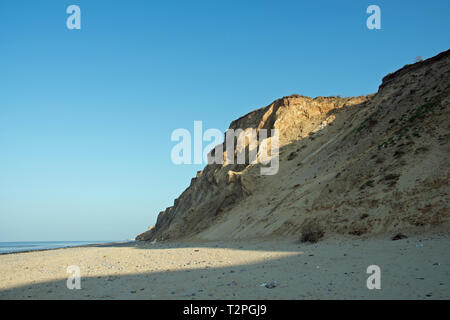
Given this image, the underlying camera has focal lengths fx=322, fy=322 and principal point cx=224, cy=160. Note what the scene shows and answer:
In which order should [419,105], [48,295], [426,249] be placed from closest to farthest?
1. [48,295]
2. [426,249]
3. [419,105]

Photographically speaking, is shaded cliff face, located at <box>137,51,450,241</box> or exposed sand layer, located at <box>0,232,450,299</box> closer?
exposed sand layer, located at <box>0,232,450,299</box>

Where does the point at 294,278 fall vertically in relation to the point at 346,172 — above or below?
below

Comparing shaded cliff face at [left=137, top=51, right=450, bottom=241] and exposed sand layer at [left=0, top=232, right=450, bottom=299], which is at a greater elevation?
shaded cliff face at [left=137, top=51, right=450, bottom=241]

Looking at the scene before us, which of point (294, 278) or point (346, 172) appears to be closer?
point (294, 278)

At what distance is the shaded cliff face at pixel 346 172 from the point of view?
14.7m

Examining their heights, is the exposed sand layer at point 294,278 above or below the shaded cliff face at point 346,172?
below

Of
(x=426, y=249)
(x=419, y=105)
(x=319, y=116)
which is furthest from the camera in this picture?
(x=319, y=116)

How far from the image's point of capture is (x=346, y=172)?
63.3ft

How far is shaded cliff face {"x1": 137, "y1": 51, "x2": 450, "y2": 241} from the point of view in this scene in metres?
14.7

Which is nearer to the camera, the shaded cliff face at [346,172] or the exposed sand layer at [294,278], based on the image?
the exposed sand layer at [294,278]

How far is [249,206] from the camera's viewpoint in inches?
1102
